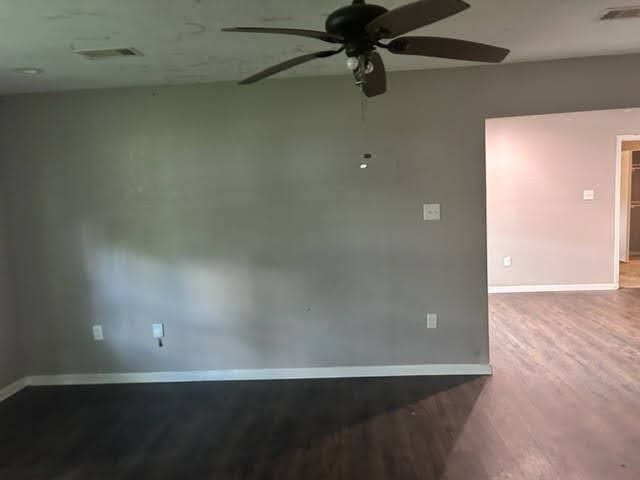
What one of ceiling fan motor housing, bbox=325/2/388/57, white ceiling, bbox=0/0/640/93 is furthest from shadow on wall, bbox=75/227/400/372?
ceiling fan motor housing, bbox=325/2/388/57

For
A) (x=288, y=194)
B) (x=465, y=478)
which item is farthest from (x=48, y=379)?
(x=465, y=478)

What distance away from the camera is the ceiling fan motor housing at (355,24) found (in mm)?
1426

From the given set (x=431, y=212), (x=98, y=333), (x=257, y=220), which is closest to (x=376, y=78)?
(x=431, y=212)

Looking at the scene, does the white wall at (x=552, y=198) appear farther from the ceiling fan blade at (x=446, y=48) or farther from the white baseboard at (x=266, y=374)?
the ceiling fan blade at (x=446, y=48)

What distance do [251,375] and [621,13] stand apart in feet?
11.2

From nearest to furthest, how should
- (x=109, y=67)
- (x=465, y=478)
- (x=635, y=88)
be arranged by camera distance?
(x=465, y=478), (x=109, y=67), (x=635, y=88)

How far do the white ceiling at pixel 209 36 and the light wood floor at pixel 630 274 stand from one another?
164 inches

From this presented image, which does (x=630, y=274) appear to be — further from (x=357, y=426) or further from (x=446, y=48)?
(x=446, y=48)

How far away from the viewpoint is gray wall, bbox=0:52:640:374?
330 cm

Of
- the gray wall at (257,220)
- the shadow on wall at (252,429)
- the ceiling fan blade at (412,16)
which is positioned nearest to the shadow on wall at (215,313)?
the gray wall at (257,220)

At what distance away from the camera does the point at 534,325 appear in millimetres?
4414

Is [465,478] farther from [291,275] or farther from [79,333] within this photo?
[79,333]

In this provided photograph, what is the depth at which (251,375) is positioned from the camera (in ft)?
11.4

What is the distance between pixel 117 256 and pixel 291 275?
1437mm
